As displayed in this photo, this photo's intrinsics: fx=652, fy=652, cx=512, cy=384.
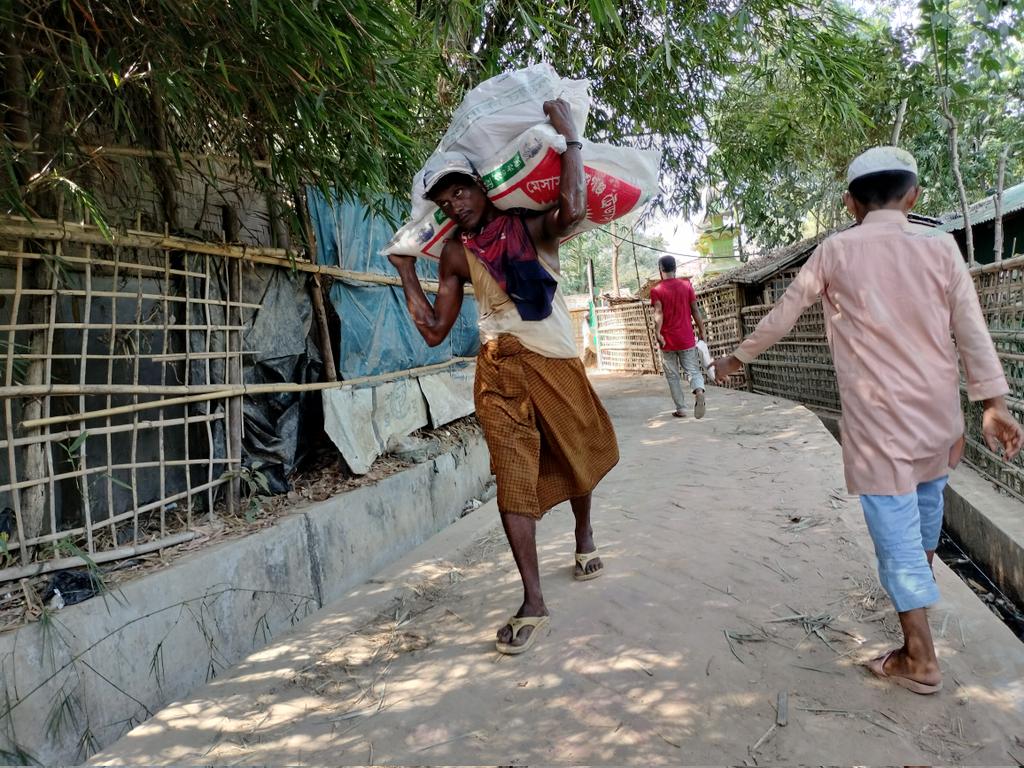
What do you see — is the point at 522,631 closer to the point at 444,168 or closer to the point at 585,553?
the point at 585,553

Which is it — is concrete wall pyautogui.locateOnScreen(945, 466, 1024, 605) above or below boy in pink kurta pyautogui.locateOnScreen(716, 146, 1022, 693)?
below

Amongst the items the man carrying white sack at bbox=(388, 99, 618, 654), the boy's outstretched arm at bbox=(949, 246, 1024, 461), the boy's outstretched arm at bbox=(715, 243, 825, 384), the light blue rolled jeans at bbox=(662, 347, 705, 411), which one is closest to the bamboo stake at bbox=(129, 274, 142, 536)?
the man carrying white sack at bbox=(388, 99, 618, 654)

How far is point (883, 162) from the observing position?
190 cm

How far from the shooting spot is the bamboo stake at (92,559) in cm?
248

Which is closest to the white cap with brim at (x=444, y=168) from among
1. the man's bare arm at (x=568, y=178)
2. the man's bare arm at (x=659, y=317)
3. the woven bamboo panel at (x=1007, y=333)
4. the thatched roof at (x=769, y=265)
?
the man's bare arm at (x=568, y=178)

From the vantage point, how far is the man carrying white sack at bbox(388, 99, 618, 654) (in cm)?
230

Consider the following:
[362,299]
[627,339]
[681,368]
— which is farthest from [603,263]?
[362,299]

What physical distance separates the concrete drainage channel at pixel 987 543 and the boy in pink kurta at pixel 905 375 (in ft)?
4.79

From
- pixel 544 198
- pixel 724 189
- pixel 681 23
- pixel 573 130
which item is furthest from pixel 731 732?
pixel 724 189

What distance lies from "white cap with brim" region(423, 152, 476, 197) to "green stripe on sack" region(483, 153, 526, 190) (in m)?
0.06

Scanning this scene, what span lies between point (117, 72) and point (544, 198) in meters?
1.55

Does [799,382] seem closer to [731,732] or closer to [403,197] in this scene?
[403,197]

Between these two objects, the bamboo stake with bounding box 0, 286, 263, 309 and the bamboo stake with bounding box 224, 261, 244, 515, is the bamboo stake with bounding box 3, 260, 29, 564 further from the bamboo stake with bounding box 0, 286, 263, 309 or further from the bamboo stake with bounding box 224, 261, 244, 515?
the bamboo stake with bounding box 224, 261, 244, 515

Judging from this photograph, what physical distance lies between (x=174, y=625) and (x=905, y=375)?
2901mm
